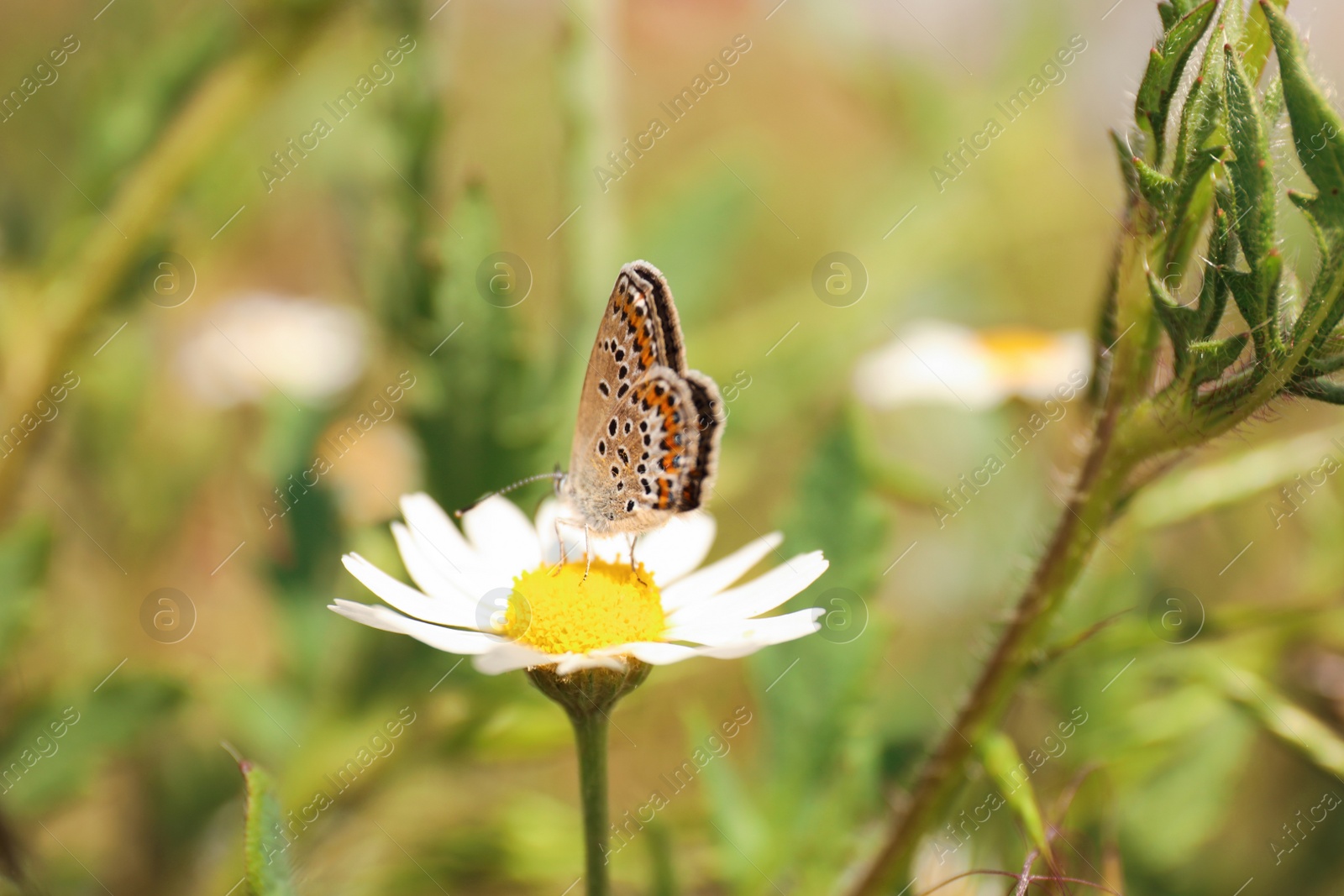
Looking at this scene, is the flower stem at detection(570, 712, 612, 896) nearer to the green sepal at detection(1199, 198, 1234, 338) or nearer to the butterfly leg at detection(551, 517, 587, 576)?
the butterfly leg at detection(551, 517, 587, 576)

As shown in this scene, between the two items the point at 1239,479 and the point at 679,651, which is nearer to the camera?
the point at 679,651

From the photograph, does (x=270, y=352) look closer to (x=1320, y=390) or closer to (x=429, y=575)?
(x=429, y=575)

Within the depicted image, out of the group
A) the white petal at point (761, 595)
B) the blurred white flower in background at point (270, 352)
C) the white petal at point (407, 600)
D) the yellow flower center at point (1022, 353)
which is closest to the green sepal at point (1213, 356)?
the white petal at point (761, 595)

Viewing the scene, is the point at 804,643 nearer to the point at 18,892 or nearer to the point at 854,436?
the point at 854,436

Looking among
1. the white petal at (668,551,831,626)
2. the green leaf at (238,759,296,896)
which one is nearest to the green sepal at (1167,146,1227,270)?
the white petal at (668,551,831,626)

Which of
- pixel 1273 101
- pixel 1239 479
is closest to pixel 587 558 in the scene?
pixel 1273 101

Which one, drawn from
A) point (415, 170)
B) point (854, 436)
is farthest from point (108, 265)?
point (854, 436)
